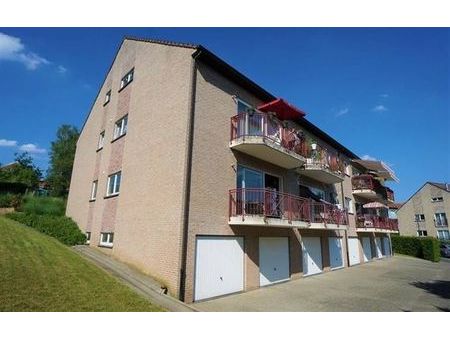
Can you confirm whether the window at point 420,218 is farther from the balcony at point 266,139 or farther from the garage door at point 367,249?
the balcony at point 266,139

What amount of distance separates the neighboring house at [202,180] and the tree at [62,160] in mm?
27269

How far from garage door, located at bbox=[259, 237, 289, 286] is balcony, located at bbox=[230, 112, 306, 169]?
12.6ft

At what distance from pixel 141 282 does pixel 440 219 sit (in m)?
58.4

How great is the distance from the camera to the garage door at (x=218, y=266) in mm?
10531

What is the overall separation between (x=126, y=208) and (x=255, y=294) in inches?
276

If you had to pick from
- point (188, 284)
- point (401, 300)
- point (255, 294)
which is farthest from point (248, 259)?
point (401, 300)

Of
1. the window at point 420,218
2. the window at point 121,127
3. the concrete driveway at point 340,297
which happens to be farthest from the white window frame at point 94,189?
the window at point 420,218

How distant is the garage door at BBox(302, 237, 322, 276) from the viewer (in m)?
16.6

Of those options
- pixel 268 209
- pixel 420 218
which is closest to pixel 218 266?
pixel 268 209

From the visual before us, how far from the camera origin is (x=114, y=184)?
16.5 meters

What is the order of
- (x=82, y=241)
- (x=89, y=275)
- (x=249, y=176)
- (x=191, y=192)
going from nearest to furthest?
(x=89, y=275), (x=191, y=192), (x=249, y=176), (x=82, y=241)

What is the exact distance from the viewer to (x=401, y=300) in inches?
444

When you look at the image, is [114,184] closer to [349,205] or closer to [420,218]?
[349,205]

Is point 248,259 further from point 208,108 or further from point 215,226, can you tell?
point 208,108
